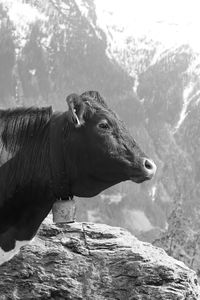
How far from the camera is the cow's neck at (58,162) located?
7.83m

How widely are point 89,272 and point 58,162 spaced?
7969 mm

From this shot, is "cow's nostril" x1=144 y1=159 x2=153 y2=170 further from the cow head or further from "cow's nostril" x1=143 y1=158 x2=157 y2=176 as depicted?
the cow head

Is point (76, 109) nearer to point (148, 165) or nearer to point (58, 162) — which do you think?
point (58, 162)

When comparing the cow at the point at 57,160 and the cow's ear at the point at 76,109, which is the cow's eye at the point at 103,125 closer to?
the cow at the point at 57,160

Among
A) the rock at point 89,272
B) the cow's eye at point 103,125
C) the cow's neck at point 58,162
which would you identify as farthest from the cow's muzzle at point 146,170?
the rock at point 89,272

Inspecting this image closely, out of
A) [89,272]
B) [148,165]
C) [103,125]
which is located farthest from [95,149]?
[89,272]

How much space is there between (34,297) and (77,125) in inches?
297

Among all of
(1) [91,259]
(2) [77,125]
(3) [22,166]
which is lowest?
(1) [91,259]

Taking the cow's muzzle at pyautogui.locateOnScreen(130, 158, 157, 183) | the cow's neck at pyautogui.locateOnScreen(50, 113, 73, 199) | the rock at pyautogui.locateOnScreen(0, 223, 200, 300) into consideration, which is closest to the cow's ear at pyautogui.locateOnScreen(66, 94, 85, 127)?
the cow's neck at pyautogui.locateOnScreen(50, 113, 73, 199)

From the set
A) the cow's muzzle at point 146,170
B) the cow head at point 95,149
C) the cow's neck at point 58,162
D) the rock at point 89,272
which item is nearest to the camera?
the cow's muzzle at point 146,170

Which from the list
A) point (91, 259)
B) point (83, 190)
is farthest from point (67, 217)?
point (91, 259)

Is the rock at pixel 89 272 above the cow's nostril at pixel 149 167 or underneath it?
underneath

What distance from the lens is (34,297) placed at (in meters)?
14.2

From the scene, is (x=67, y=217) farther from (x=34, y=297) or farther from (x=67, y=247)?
(x=67, y=247)
